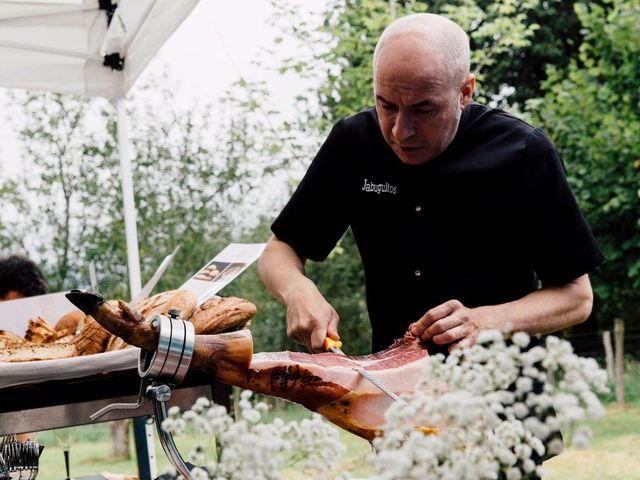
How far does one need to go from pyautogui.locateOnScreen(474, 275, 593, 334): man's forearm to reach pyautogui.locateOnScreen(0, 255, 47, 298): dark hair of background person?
9.82ft

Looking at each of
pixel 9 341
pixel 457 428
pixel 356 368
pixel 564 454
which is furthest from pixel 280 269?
pixel 564 454

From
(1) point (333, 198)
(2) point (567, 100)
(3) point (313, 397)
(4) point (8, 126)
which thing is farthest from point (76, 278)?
(3) point (313, 397)

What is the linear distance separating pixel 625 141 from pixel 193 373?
6603 millimetres

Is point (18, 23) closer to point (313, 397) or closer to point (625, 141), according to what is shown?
point (313, 397)

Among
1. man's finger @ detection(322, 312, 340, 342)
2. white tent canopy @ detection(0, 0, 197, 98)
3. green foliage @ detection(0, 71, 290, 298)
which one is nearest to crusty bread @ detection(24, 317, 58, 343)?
man's finger @ detection(322, 312, 340, 342)

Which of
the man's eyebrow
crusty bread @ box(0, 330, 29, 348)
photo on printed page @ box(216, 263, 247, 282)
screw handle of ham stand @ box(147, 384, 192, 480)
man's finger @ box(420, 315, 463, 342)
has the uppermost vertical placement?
the man's eyebrow

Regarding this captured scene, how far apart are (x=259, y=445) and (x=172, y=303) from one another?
119cm

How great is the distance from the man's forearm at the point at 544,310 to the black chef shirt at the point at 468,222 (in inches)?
1.4

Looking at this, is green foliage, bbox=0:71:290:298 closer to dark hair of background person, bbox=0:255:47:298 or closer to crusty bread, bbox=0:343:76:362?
dark hair of background person, bbox=0:255:47:298

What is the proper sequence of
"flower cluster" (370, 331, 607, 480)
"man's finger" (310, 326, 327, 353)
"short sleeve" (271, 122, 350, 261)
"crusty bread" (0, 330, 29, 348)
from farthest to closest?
"crusty bread" (0, 330, 29, 348), "short sleeve" (271, 122, 350, 261), "man's finger" (310, 326, 327, 353), "flower cluster" (370, 331, 607, 480)

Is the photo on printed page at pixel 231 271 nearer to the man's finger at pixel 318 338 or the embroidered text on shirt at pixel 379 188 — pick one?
the man's finger at pixel 318 338

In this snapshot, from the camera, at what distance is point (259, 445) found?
706 millimetres

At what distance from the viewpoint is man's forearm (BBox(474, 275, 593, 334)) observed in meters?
1.58

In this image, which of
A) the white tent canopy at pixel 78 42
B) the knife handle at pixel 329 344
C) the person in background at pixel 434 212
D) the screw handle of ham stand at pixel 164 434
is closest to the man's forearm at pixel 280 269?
the person in background at pixel 434 212
